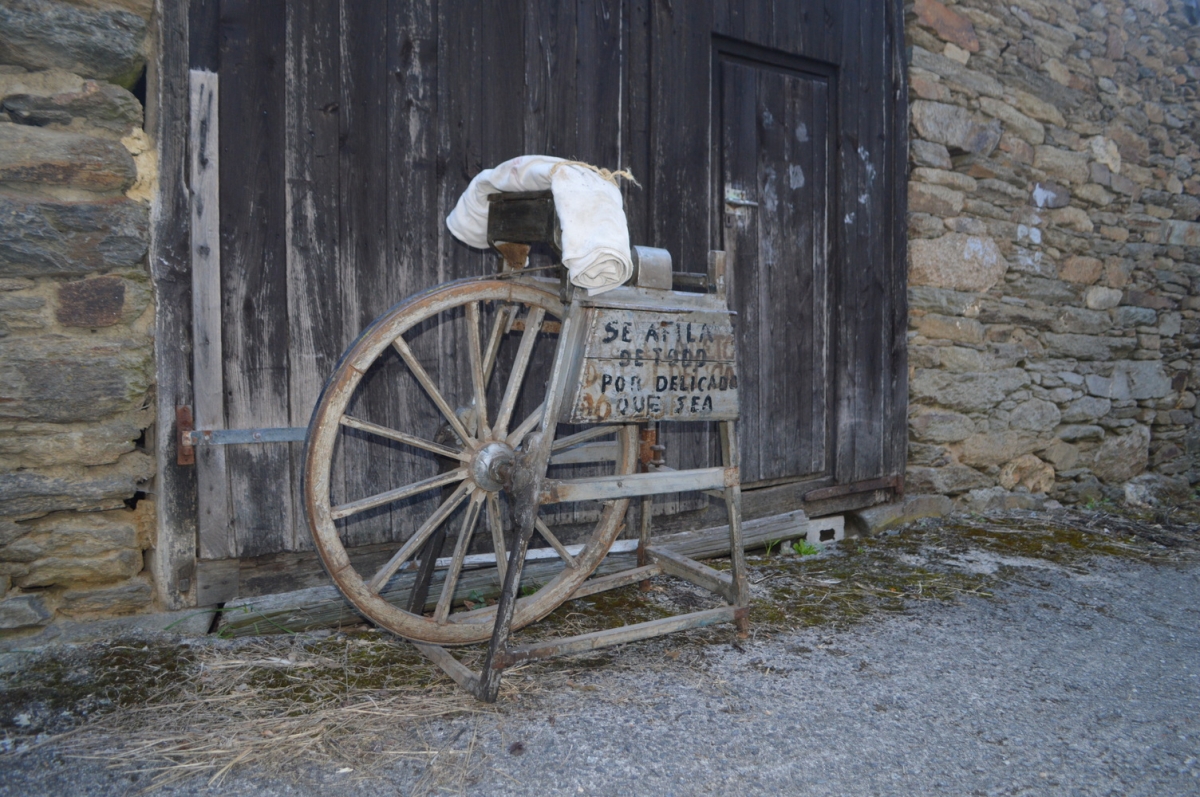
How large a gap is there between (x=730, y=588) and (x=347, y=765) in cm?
140

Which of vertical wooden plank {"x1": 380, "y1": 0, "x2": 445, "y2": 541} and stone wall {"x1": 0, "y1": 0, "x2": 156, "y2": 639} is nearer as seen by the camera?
stone wall {"x1": 0, "y1": 0, "x2": 156, "y2": 639}

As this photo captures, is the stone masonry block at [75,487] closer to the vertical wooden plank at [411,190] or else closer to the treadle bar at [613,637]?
the vertical wooden plank at [411,190]

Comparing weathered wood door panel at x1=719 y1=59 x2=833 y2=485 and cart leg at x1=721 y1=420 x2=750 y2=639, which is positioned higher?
weathered wood door panel at x1=719 y1=59 x2=833 y2=485

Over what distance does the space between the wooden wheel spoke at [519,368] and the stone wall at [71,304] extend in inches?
43.4

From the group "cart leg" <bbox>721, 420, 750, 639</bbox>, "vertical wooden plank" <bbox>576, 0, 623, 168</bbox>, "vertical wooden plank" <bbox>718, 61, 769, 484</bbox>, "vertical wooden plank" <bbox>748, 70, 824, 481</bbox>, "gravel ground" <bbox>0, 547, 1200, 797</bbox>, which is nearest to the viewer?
"gravel ground" <bbox>0, 547, 1200, 797</bbox>

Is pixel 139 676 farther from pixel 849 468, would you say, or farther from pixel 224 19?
pixel 849 468

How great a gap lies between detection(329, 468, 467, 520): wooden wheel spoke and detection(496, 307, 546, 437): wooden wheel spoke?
0.19 meters

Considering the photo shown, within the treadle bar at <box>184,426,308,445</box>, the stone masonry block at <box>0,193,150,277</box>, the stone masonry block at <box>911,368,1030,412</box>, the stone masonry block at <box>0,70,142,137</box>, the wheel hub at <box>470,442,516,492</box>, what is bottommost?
the wheel hub at <box>470,442,516,492</box>

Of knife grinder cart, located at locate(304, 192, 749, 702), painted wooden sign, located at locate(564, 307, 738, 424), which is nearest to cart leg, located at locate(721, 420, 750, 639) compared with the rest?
knife grinder cart, located at locate(304, 192, 749, 702)

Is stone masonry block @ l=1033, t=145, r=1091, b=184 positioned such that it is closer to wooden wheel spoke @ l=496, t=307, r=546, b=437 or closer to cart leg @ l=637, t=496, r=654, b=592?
cart leg @ l=637, t=496, r=654, b=592

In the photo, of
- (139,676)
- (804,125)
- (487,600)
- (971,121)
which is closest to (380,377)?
(487,600)

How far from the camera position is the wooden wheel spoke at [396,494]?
7.71ft

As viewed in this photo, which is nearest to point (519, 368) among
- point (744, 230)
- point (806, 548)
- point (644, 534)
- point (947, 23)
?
point (644, 534)

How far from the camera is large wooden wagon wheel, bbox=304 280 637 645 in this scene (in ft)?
7.61
